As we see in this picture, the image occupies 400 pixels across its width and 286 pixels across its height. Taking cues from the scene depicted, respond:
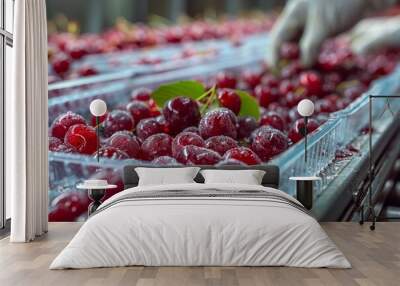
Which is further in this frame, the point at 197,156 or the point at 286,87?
the point at 286,87

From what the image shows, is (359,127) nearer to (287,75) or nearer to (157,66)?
(287,75)

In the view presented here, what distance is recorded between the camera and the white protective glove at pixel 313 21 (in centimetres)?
604

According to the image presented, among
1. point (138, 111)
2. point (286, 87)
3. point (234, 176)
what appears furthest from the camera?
point (286, 87)

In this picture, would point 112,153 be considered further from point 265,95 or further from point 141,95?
point 265,95

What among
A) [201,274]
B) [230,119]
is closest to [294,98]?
[230,119]

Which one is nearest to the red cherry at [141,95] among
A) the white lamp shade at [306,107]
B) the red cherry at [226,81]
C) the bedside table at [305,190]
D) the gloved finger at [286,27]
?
the red cherry at [226,81]

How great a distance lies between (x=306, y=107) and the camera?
562cm

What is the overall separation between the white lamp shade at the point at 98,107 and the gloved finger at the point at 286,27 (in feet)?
5.11

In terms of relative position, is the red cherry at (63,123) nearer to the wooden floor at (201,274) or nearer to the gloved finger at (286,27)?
the wooden floor at (201,274)

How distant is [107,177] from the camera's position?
19.5 feet

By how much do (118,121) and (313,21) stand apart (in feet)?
6.59

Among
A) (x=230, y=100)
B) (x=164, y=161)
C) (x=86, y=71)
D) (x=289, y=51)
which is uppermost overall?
(x=289, y=51)

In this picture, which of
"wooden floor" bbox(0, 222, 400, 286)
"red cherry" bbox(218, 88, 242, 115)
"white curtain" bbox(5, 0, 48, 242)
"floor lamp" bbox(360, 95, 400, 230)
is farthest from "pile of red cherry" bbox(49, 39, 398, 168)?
"wooden floor" bbox(0, 222, 400, 286)

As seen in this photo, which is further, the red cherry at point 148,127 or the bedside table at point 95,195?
the bedside table at point 95,195
